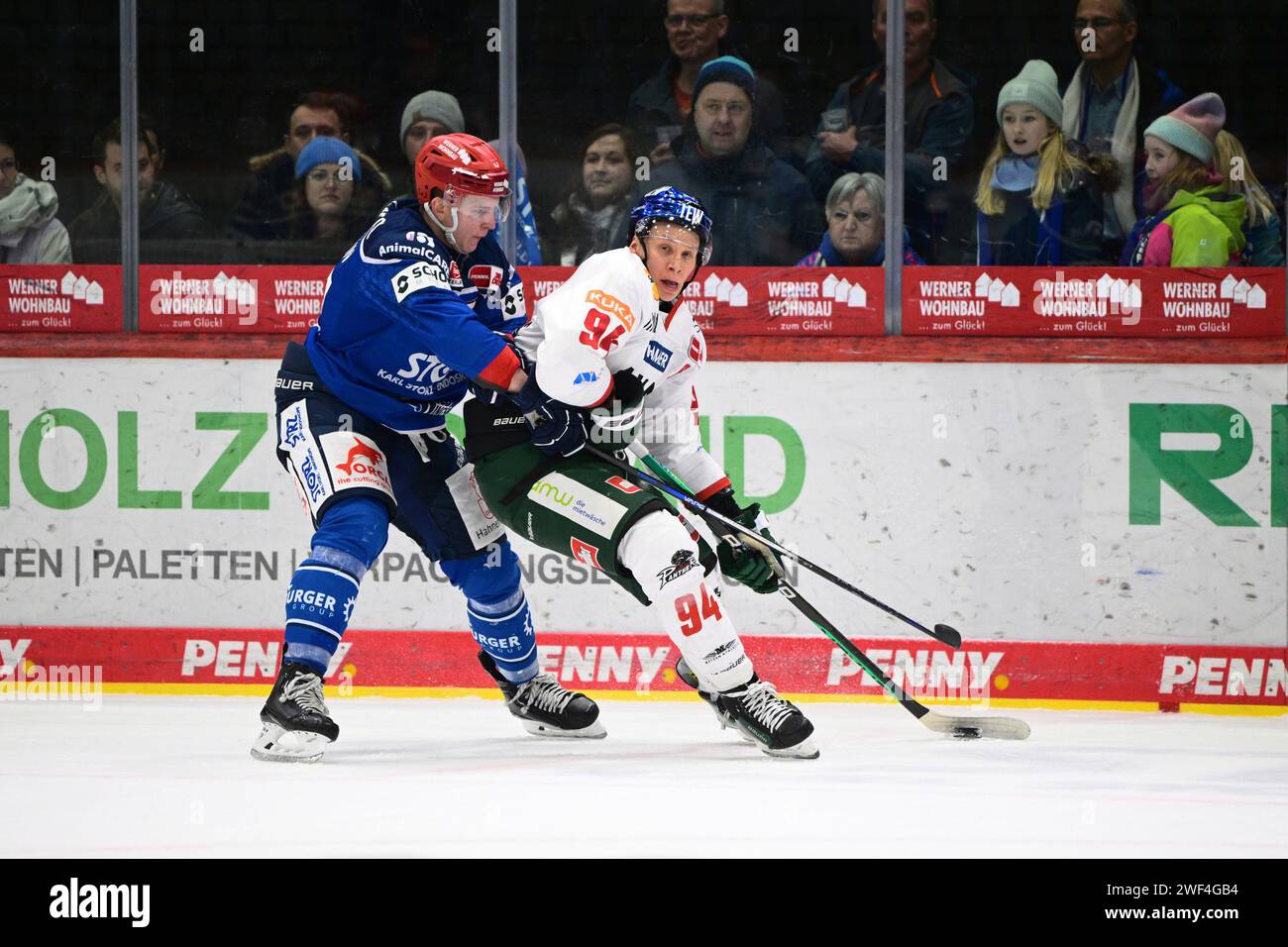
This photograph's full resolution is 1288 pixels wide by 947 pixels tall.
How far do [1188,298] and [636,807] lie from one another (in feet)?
8.93

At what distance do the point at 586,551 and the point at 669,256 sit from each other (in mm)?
728

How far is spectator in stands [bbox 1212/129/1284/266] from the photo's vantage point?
5020mm

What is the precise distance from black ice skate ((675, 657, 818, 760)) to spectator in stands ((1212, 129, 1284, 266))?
2.24 m

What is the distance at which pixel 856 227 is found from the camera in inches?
204

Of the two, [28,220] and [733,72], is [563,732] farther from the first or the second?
[28,220]

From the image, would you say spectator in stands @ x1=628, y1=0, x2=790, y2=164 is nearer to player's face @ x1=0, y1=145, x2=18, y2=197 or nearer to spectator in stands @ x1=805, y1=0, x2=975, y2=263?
spectator in stands @ x1=805, y1=0, x2=975, y2=263

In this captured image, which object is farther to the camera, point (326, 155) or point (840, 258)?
point (326, 155)

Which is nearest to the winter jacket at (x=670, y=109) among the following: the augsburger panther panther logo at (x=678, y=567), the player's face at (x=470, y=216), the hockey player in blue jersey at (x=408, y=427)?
the hockey player in blue jersey at (x=408, y=427)

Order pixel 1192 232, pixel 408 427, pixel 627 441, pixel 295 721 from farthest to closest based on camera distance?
pixel 1192 232
pixel 627 441
pixel 408 427
pixel 295 721

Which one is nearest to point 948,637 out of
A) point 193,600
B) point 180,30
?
point 193,600

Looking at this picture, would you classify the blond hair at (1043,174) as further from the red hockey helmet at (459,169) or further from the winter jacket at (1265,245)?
the red hockey helmet at (459,169)

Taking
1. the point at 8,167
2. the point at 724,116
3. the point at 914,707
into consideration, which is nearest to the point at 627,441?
the point at 914,707

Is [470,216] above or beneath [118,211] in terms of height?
beneath

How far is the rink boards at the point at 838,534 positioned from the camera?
484 centimetres
